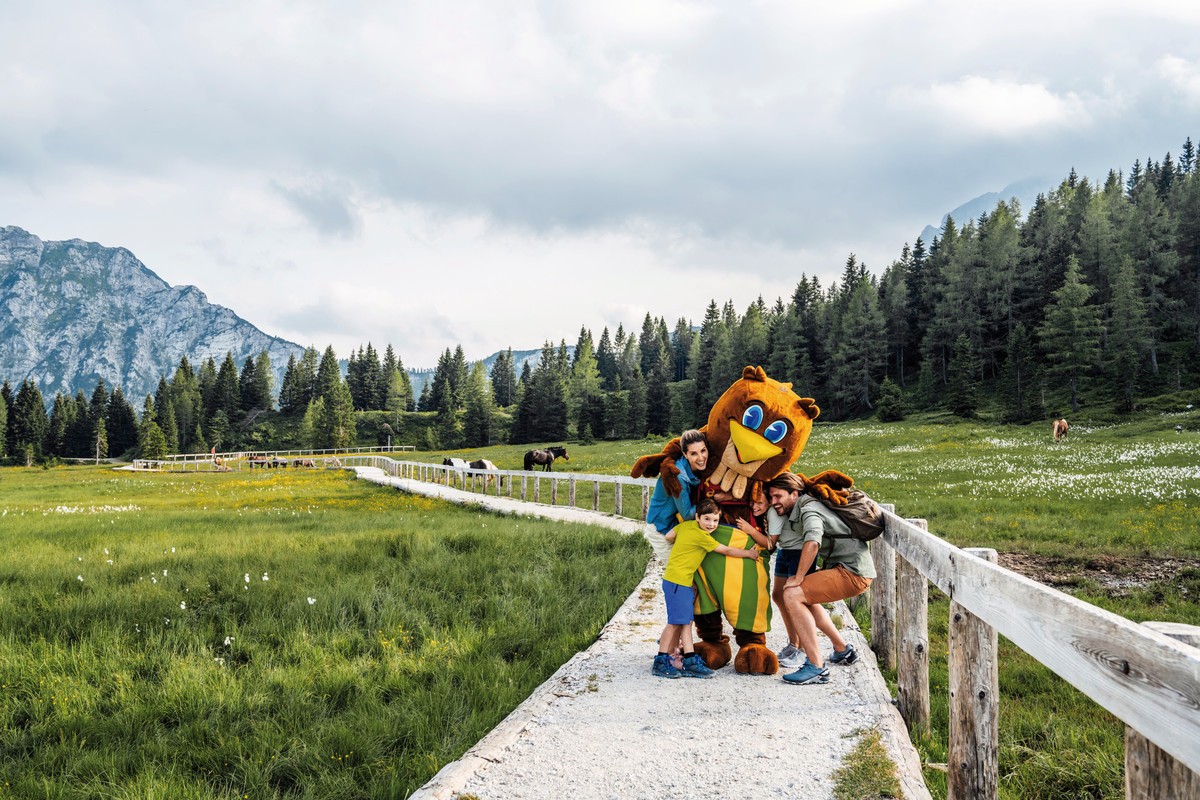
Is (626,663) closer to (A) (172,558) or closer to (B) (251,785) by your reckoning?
(B) (251,785)

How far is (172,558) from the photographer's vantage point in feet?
28.3

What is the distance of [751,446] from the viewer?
17.0 feet

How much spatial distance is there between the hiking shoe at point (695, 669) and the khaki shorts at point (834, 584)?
1.02 meters

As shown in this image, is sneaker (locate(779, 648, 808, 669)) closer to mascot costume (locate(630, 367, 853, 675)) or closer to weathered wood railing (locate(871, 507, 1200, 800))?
mascot costume (locate(630, 367, 853, 675))

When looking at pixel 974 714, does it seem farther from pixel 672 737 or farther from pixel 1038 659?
pixel 672 737

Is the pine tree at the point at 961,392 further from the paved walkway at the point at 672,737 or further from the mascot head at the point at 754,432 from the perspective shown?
the paved walkway at the point at 672,737

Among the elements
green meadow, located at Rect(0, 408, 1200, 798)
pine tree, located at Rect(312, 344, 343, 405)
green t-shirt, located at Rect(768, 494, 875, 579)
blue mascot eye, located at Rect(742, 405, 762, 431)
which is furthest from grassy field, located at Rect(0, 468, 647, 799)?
pine tree, located at Rect(312, 344, 343, 405)

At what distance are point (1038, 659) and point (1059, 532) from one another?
1179cm

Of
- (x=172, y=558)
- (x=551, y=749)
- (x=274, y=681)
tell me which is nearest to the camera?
(x=551, y=749)

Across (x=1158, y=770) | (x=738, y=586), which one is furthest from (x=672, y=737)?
(x=1158, y=770)

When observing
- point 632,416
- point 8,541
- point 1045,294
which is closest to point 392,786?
point 8,541

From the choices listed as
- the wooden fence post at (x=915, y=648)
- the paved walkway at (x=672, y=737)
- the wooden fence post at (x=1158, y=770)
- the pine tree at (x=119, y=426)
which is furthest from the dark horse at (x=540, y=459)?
the pine tree at (x=119, y=426)

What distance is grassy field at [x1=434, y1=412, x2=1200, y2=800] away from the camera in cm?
430

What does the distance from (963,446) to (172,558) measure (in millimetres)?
33029
